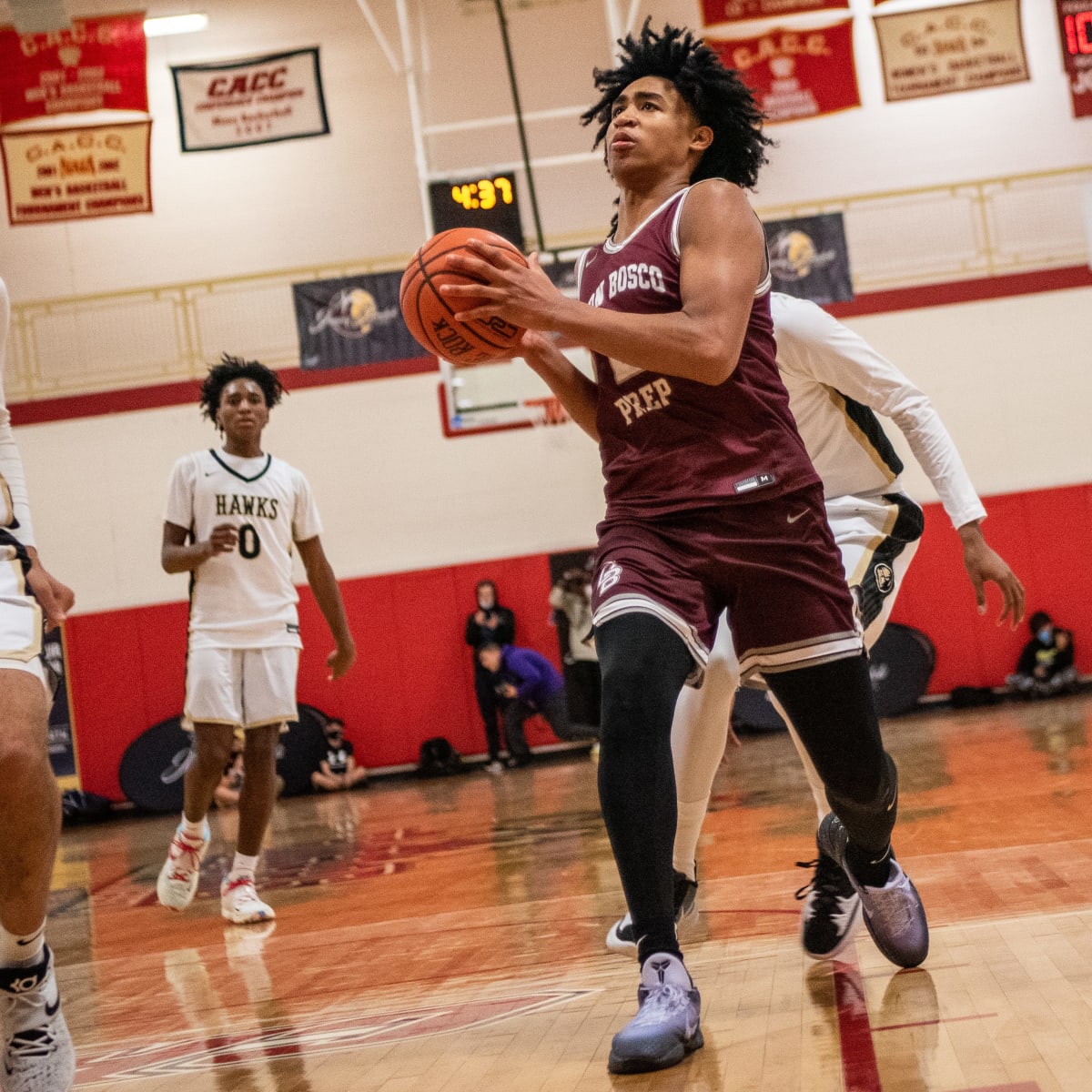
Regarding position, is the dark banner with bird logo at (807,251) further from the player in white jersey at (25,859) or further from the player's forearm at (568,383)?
the player in white jersey at (25,859)

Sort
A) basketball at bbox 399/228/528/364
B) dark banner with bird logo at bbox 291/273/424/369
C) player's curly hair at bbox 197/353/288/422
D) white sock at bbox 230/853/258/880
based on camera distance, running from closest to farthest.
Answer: basketball at bbox 399/228/528/364, white sock at bbox 230/853/258/880, player's curly hair at bbox 197/353/288/422, dark banner with bird logo at bbox 291/273/424/369

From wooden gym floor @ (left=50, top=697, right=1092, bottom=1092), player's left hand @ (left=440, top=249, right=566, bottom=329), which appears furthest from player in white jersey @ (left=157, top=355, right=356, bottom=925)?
player's left hand @ (left=440, top=249, right=566, bottom=329)

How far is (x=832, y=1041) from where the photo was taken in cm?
239

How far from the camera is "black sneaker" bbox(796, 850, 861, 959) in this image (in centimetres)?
314

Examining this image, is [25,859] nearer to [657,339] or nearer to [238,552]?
[657,339]

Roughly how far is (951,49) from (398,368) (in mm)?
5733

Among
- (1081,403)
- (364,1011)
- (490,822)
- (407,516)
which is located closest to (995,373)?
(1081,403)

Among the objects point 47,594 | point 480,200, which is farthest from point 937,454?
point 480,200

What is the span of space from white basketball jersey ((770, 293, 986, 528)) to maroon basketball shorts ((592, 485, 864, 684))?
698mm

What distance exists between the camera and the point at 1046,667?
11922mm

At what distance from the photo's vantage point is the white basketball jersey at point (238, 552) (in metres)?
5.68

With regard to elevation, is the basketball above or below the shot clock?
below

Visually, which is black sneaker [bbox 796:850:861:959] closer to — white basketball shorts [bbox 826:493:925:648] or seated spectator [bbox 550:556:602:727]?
white basketball shorts [bbox 826:493:925:648]

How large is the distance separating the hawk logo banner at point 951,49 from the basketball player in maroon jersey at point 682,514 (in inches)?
402
